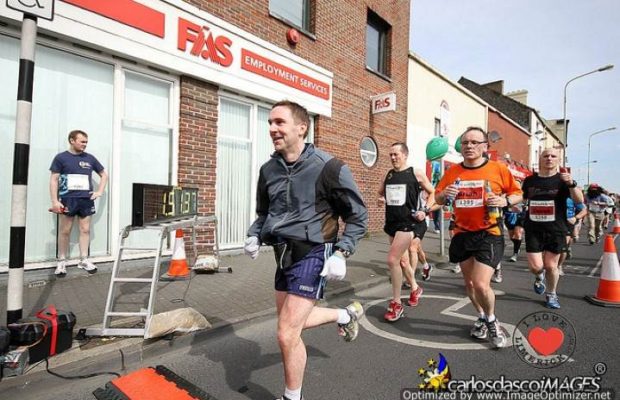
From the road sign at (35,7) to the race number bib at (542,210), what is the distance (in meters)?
5.85

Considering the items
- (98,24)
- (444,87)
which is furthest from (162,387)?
(444,87)

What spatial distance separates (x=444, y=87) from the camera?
16828mm

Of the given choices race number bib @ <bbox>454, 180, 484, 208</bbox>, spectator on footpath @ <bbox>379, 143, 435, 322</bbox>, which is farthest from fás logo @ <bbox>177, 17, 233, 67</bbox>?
race number bib @ <bbox>454, 180, 484, 208</bbox>

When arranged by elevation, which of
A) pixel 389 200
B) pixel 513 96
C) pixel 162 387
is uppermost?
pixel 513 96

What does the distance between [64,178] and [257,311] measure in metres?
3.57

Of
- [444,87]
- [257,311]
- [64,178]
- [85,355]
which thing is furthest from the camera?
[444,87]

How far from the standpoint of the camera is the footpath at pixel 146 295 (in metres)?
3.34

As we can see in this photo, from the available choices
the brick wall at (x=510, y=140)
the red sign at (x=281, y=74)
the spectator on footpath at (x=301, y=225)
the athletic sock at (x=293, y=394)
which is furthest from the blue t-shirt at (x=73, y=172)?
the brick wall at (x=510, y=140)

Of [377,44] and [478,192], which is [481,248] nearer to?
[478,192]

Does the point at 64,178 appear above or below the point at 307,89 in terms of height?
below

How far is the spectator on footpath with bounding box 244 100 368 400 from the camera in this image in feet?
7.48

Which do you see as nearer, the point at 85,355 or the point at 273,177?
the point at 273,177

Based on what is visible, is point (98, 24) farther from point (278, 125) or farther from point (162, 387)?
point (162, 387)

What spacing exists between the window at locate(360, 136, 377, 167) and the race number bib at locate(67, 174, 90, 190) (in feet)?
26.0
